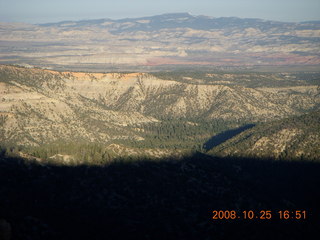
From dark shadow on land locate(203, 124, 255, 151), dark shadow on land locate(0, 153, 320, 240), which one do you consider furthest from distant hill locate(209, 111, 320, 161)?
dark shadow on land locate(203, 124, 255, 151)

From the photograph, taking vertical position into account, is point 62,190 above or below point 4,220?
below

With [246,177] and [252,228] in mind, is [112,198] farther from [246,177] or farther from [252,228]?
[246,177]

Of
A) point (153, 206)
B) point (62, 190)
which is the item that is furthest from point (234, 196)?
point (62, 190)

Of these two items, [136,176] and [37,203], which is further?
[136,176]

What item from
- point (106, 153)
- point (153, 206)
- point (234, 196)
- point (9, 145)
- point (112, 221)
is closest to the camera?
point (112, 221)
